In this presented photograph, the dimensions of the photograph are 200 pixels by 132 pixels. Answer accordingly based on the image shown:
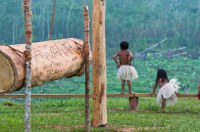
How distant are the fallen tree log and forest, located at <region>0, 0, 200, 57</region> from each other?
26.7 meters

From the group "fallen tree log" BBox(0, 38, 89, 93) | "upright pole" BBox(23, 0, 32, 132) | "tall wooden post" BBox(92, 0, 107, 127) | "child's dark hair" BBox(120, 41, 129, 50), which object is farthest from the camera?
"child's dark hair" BBox(120, 41, 129, 50)

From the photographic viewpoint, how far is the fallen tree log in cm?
718

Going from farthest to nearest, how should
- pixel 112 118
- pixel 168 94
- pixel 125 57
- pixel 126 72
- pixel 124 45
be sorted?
pixel 126 72 < pixel 125 57 < pixel 124 45 < pixel 168 94 < pixel 112 118

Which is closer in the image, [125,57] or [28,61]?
[28,61]

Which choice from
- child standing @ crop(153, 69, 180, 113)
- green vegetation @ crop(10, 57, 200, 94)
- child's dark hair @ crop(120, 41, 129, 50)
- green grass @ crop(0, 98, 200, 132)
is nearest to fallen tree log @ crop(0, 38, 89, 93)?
green grass @ crop(0, 98, 200, 132)

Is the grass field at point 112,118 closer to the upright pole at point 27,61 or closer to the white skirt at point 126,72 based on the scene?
the white skirt at point 126,72

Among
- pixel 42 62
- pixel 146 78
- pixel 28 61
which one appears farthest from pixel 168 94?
pixel 146 78

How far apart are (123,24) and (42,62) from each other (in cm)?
3145

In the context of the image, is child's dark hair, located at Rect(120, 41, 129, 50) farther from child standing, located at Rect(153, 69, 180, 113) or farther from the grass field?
the grass field

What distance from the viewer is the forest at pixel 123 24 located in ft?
123

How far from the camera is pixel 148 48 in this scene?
36688mm

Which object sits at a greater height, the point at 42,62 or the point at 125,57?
the point at 125,57

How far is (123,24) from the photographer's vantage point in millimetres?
39031

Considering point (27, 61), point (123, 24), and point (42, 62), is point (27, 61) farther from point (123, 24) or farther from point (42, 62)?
point (123, 24)
